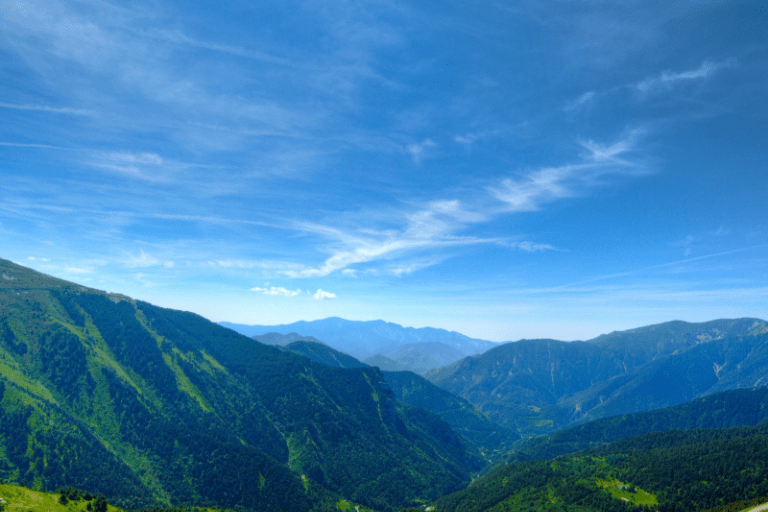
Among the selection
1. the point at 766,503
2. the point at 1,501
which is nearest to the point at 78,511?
the point at 1,501

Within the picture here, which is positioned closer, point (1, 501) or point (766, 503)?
point (1, 501)

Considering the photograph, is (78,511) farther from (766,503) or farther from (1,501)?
(766,503)

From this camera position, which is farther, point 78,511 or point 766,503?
point 766,503
